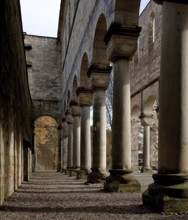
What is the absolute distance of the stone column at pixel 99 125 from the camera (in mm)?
10281

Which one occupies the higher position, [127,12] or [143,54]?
[143,54]

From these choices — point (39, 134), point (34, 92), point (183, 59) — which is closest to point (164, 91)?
point (183, 59)

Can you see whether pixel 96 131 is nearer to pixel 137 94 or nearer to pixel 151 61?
pixel 151 61

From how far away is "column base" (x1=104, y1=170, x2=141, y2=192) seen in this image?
7422 mm

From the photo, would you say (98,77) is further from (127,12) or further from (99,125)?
(127,12)

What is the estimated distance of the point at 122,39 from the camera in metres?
7.82

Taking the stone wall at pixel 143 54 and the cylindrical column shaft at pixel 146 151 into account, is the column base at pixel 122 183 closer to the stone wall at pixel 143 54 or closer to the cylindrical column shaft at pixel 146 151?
the stone wall at pixel 143 54

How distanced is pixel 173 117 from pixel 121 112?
279cm

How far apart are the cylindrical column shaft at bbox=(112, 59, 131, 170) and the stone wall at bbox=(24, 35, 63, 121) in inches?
765

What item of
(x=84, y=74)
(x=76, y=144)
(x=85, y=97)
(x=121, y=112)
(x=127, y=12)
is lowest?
(x=76, y=144)

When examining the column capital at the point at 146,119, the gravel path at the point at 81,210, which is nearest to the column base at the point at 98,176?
the gravel path at the point at 81,210

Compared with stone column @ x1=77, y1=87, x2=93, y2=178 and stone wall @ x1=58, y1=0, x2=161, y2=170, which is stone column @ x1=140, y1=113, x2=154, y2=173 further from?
stone column @ x1=77, y1=87, x2=93, y2=178

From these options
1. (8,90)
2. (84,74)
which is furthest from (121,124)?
(84,74)

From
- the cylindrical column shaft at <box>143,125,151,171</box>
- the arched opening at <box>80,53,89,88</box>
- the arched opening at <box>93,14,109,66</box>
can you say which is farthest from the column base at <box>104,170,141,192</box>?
the cylindrical column shaft at <box>143,125,151,171</box>
